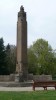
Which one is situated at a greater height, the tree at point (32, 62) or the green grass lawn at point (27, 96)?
the tree at point (32, 62)

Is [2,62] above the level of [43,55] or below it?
below

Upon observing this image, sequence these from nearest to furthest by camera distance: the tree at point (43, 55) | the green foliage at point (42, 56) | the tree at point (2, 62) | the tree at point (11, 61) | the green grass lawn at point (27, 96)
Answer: the green grass lawn at point (27, 96) → the tree at point (2, 62) → the tree at point (11, 61) → the tree at point (43, 55) → the green foliage at point (42, 56)

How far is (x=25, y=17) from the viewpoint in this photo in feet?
162

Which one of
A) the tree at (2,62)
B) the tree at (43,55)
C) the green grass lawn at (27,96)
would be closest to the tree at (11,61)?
the tree at (2,62)

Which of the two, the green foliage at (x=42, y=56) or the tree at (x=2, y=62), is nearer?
the tree at (x=2, y=62)

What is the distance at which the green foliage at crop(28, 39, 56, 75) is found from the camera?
78000 mm

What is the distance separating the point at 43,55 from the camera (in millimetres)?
77688

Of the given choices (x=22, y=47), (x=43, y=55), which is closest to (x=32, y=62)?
(x=43, y=55)

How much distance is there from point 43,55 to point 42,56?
1.40 ft

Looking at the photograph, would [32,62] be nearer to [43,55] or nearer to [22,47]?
[43,55]

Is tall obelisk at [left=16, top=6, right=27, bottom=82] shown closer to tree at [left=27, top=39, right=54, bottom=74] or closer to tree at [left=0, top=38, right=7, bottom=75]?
tree at [left=0, top=38, right=7, bottom=75]

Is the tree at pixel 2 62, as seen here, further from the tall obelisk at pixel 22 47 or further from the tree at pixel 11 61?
the tall obelisk at pixel 22 47

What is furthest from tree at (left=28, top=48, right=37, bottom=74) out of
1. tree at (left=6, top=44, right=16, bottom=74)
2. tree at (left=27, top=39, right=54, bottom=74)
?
tree at (left=6, top=44, right=16, bottom=74)

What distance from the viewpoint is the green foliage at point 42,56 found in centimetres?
7800
